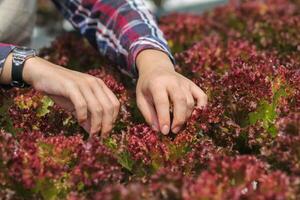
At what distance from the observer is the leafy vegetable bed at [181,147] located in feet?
5.57

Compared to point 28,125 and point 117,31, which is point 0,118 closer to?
point 28,125

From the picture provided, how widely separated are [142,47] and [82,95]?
2.19 feet

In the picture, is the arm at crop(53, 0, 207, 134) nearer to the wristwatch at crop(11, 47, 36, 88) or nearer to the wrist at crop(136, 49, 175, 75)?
the wrist at crop(136, 49, 175, 75)

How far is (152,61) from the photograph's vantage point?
8.29 ft

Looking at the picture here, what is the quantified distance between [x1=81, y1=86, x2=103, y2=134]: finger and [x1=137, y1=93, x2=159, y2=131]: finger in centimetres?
23

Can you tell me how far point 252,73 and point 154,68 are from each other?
414 mm

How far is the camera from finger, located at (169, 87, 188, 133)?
2.17 m

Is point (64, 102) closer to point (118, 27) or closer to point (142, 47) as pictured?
point (142, 47)

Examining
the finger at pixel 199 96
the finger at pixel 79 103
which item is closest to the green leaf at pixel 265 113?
the finger at pixel 199 96

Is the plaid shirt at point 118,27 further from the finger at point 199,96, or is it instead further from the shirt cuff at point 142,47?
the finger at point 199,96

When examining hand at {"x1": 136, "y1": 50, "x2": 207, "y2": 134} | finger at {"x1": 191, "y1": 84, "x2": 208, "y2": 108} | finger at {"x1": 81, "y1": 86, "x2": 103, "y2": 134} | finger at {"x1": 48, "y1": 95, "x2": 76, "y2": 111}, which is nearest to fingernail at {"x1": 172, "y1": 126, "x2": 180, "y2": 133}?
hand at {"x1": 136, "y1": 50, "x2": 207, "y2": 134}

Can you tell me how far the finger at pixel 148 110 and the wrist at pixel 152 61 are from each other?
0.15 meters

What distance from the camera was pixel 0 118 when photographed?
2.43 meters

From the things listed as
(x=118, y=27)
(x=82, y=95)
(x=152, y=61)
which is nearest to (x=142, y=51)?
(x=152, y=61)
